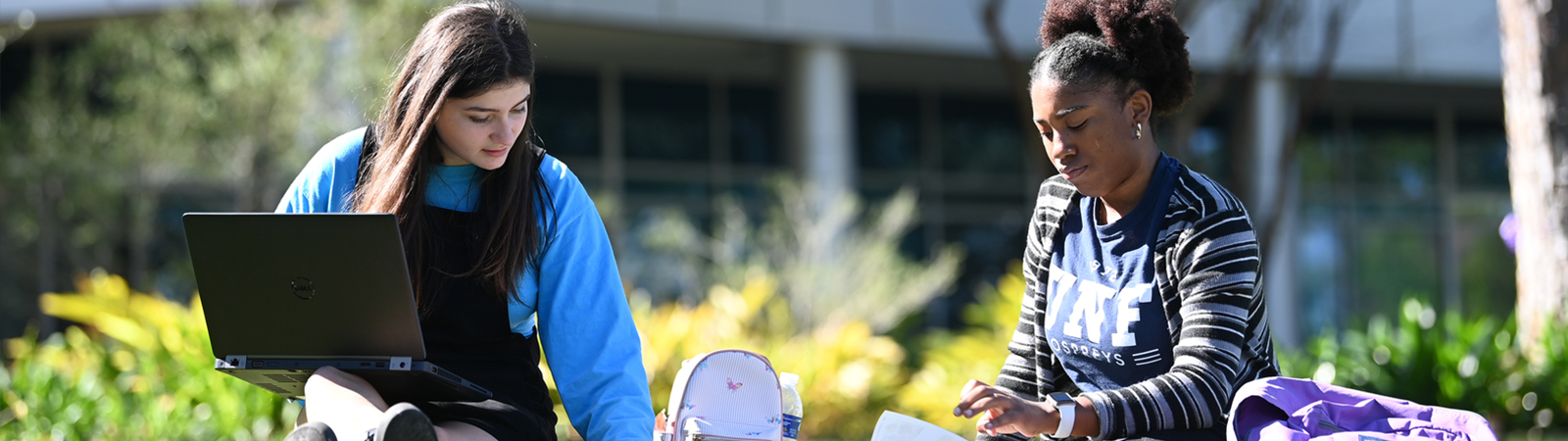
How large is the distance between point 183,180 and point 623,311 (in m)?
9.92

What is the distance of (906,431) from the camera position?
2293mm

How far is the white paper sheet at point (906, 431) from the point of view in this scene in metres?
2.28

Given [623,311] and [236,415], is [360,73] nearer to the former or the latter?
[236,415]

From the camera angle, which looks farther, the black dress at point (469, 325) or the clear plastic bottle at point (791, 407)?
the clear plastic bottle at point (791, 407)

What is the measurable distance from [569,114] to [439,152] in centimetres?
1169

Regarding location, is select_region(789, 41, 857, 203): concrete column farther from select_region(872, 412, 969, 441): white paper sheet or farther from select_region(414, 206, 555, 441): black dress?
select_region(872, 412, 969, 441): white paper sheet

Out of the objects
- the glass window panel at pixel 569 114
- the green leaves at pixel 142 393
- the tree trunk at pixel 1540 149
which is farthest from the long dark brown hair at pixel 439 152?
the glass window panel at pixel 569 114

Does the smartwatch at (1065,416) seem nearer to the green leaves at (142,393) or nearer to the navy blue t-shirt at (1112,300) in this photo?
the navy blue t-shirt at (1112,300)

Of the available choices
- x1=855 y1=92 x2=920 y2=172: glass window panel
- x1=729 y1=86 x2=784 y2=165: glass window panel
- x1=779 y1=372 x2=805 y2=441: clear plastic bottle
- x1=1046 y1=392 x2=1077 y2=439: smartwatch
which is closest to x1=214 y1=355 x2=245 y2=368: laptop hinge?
x1=779 y1=372 x2=805 y2=441: clear plastic bottle

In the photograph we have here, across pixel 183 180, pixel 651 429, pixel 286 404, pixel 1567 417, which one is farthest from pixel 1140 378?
pixel 183 180

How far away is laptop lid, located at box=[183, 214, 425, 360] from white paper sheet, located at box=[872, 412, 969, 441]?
2.82ft

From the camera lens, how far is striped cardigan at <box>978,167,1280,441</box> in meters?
2.11

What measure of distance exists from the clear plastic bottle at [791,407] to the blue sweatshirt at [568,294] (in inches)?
11.4

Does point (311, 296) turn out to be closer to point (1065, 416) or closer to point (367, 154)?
point (367, 154)
